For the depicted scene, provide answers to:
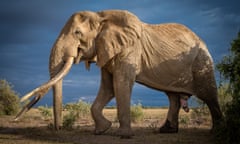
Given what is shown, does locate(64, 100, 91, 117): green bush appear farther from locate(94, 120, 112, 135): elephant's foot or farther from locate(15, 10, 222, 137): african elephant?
locate(94, 120, 112, 135): elephant's foot

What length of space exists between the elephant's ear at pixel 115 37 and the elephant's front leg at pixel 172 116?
274 centimetres

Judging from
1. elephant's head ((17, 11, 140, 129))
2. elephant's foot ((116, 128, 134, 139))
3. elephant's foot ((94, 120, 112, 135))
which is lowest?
elephant's foot ((116, 128, 134, 139))

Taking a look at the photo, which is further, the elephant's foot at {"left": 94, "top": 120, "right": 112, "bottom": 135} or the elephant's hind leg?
the elephant's hind leg

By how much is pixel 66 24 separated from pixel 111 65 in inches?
72.2

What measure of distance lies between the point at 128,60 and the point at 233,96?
3000 mm

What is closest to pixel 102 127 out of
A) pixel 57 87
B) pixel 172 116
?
pixel 57 87

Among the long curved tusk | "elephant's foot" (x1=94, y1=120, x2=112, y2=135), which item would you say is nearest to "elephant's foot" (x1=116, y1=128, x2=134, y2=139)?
Result: "elephant's foot" (x1=94, y1=120, x2=112, y2=135)

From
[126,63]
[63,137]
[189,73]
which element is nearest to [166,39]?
[189,73]

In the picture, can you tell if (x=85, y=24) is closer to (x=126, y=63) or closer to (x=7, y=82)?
(x=126, y=63)

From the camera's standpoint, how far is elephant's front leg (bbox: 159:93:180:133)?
38.7 ft

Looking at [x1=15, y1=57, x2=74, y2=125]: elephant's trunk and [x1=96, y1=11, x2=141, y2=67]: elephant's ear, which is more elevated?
[x1=96, y1=11, x2=141, y2=67]: elephant's ear

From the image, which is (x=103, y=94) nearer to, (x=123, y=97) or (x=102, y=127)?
(x=102, y=127)

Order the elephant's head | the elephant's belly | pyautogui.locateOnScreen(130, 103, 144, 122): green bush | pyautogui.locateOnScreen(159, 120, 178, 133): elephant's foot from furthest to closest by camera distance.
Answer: pyautogui.locateOnScreen(130, 103, 144, 122): green bush, pyautogui.locateOnScreen(159, 120, 178, 133): elephant's foot, the elephant's belly, the elephant's head

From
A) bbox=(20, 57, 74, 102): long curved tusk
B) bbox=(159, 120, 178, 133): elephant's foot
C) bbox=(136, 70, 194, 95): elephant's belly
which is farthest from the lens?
bbox=(159, 120, 178, 133): elephant's foot
